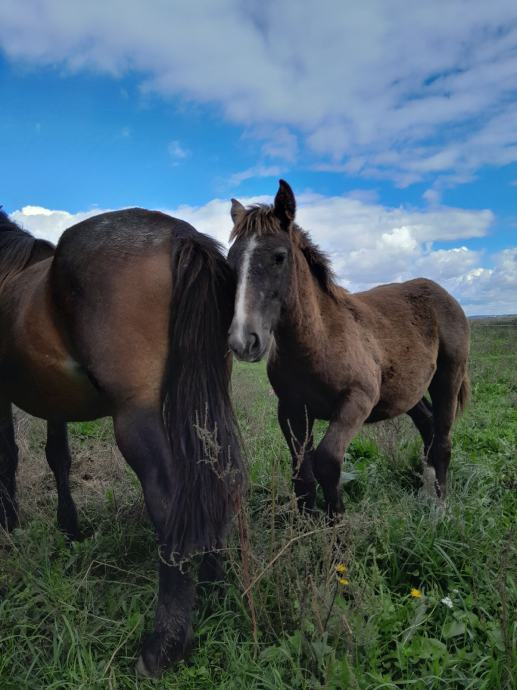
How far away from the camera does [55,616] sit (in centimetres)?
259

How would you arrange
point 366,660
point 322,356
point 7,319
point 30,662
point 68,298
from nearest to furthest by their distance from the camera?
point 366,660, point 30,662, point 68,298, point 7,319, point 322,356

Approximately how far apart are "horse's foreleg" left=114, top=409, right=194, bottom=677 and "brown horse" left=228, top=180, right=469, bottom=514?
0.63 meters

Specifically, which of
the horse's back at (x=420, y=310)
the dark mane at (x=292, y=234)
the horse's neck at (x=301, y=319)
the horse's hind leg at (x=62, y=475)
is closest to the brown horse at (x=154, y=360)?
the dark mane at (x=292, y=234)

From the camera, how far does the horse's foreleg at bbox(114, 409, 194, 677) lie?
2.40 meters

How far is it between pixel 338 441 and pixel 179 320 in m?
1.36

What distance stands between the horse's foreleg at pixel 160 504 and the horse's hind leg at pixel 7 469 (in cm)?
141

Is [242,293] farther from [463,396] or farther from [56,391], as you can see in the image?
[463,396]

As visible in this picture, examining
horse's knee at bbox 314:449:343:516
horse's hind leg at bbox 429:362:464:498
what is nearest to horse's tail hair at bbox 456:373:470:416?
horse's hind leg at bbox 429:362:464:498

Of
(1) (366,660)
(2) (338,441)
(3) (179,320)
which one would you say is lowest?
(1) (366,660)

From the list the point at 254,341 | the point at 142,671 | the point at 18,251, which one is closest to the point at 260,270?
the point at 254,341

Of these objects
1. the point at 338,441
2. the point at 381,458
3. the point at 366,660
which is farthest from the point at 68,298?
the point at 381,458

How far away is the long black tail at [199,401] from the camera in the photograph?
8.42 feet

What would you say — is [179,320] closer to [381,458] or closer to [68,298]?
[68,298]

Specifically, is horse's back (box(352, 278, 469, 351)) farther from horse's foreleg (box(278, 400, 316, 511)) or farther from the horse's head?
the horse's head
